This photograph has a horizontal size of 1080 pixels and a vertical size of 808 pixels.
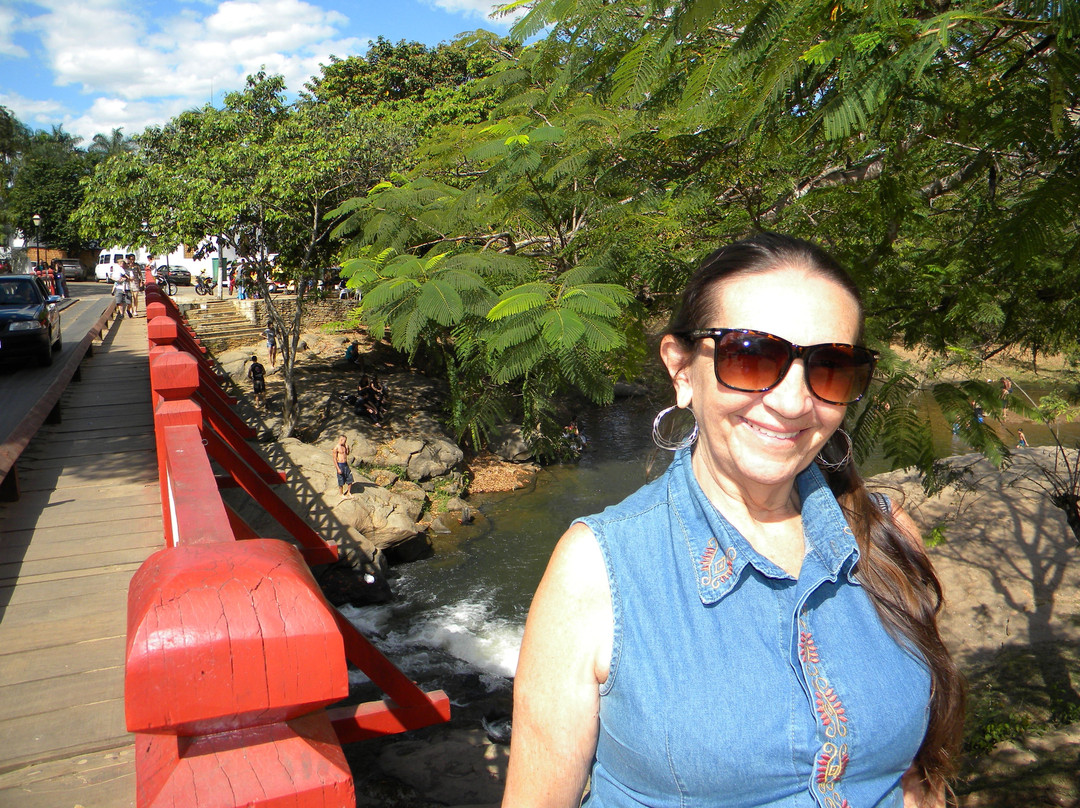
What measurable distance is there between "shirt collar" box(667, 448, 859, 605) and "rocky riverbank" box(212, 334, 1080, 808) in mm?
512

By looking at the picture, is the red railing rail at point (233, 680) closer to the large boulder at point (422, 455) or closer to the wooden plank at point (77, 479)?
the wooden plank at point (77, 479)

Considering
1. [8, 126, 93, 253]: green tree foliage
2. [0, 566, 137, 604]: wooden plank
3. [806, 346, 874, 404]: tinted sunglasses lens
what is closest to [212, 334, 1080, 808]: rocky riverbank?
[806, 346, 874, 404]: tinted sunglasses lens

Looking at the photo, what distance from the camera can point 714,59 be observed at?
3.23 m

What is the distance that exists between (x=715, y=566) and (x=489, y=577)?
1360 centimetres

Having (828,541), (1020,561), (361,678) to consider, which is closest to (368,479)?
(361,678)

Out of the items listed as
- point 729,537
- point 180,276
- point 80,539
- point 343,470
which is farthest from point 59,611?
point 180,276

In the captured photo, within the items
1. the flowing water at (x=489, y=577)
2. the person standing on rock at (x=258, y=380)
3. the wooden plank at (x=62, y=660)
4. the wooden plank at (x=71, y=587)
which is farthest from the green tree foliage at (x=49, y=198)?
the wooden plank at (x=62, y=660)

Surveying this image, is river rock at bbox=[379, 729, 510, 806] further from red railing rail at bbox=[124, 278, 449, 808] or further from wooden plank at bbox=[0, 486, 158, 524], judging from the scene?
red railing rail at bbox=[124, 278, 449, 808]

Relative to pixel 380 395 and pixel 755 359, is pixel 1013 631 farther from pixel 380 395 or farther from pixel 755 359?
pixel 380 395

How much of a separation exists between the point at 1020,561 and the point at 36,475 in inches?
497

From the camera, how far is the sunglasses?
1.58 meters

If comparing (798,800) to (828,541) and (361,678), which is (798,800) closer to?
(828,541)

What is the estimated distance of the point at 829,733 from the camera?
1.38 metres

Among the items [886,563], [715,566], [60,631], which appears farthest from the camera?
[60,631]
